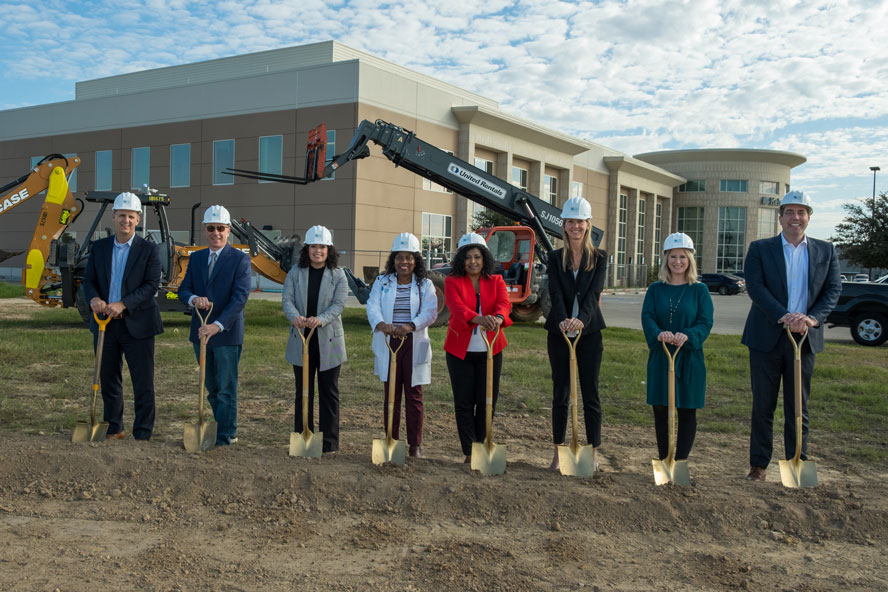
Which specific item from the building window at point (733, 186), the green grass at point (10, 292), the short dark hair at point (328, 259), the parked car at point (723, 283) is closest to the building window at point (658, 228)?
the building window at point (733, 186)

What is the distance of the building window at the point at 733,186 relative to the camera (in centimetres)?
5447

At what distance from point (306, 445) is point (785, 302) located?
3698 mm

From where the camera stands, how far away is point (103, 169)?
33.1 metres

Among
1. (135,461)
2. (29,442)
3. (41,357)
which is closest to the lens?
(135,461)

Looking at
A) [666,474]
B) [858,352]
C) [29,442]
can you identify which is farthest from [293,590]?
[858,352]

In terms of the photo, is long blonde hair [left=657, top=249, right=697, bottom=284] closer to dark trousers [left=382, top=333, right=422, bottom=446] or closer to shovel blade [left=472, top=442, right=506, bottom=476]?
shovel blade [left=472, top=442, right=506, bottom=476]

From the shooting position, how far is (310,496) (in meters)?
4.81

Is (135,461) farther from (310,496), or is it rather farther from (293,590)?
(293,590)

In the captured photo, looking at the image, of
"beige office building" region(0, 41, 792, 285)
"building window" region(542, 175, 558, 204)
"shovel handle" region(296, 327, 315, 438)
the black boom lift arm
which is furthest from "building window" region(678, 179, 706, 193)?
"shovel handle" region(296, 327, 315, 438)

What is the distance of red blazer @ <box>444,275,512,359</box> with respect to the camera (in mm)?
5574

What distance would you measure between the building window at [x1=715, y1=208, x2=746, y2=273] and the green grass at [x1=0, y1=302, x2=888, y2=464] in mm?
42837

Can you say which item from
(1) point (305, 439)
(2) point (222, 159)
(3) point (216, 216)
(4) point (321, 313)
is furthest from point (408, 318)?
(2) point (222, 159)

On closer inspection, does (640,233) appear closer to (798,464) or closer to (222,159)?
(222,159)

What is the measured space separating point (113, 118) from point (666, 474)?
3311 centimetres
